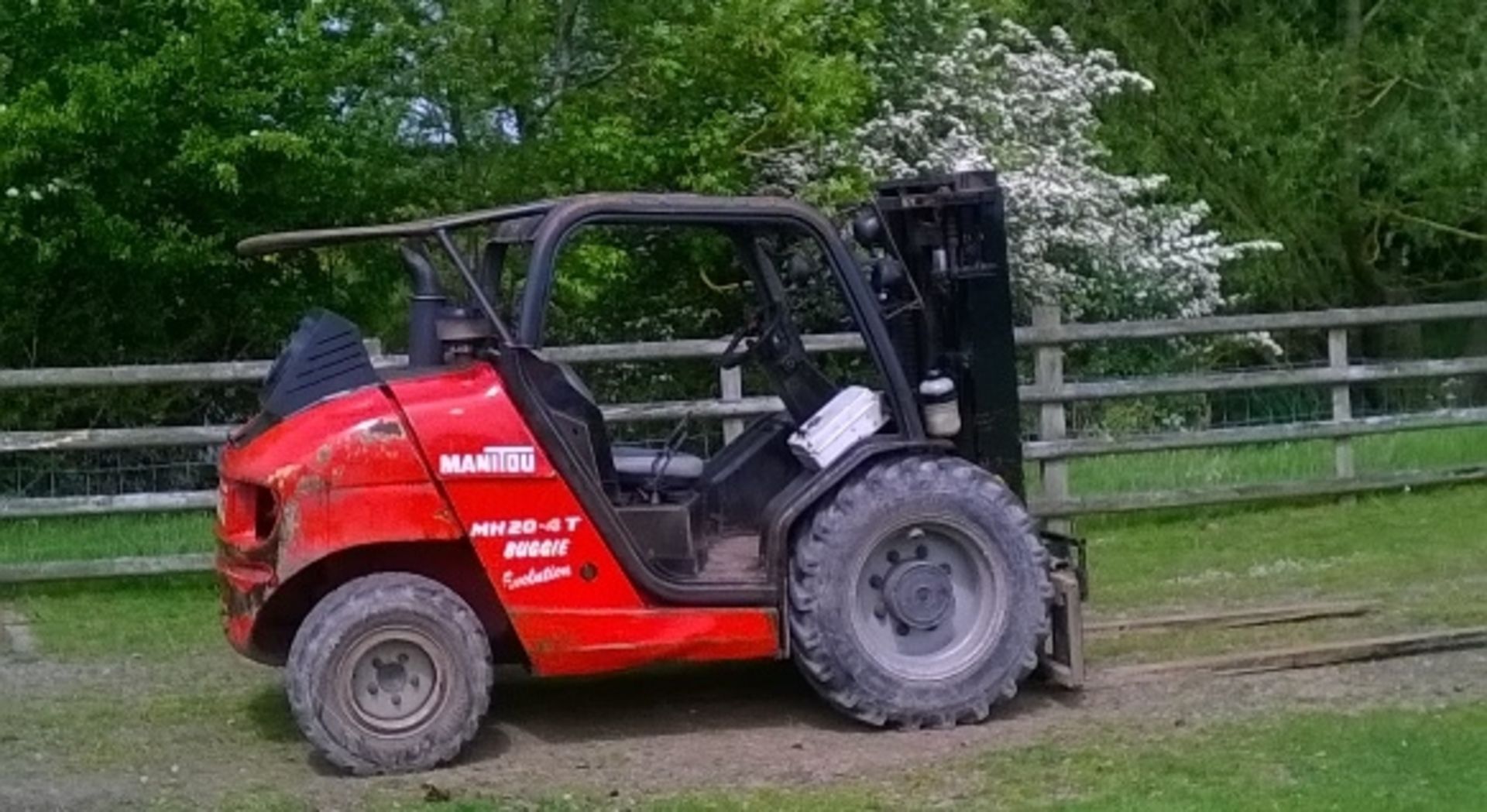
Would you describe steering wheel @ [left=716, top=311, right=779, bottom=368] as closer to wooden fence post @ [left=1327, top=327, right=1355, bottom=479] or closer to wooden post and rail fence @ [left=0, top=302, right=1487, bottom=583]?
wooden post and rail fence @ [left=0, top=302, right=1487, bottom=583]

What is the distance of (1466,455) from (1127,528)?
10.4 ft

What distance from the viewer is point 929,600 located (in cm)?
888

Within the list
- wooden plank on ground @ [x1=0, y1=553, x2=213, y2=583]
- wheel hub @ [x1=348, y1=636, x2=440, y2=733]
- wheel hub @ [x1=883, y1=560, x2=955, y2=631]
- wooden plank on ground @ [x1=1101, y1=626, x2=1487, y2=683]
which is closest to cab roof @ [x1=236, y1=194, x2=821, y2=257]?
wheel hub @ [x1=883, y1=560, x2=955, y2=631]

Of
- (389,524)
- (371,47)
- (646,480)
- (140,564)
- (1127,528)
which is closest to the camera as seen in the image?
(389,524)

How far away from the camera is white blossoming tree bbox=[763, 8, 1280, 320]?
1806cm

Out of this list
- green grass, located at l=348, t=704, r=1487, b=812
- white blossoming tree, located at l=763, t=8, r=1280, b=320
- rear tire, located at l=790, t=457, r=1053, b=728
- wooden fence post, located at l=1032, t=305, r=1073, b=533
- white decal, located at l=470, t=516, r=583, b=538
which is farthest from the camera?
white blossoming tree, located at l=763, t=8, r=1280, b=320

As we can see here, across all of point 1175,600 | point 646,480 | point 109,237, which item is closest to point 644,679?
point 646,480

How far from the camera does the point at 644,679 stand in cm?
1013

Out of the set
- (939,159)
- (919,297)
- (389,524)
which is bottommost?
(389,524)

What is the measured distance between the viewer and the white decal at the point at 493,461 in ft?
27.6

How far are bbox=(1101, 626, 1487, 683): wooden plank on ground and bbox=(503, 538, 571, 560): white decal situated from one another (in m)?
2.44

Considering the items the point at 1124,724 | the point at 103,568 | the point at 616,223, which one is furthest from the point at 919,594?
the point at 103,568

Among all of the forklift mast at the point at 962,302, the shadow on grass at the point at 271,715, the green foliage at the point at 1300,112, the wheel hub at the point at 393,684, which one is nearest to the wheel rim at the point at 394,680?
the wheel hub at the point at 393,684

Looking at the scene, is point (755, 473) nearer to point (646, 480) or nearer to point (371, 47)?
point (646, 480)
